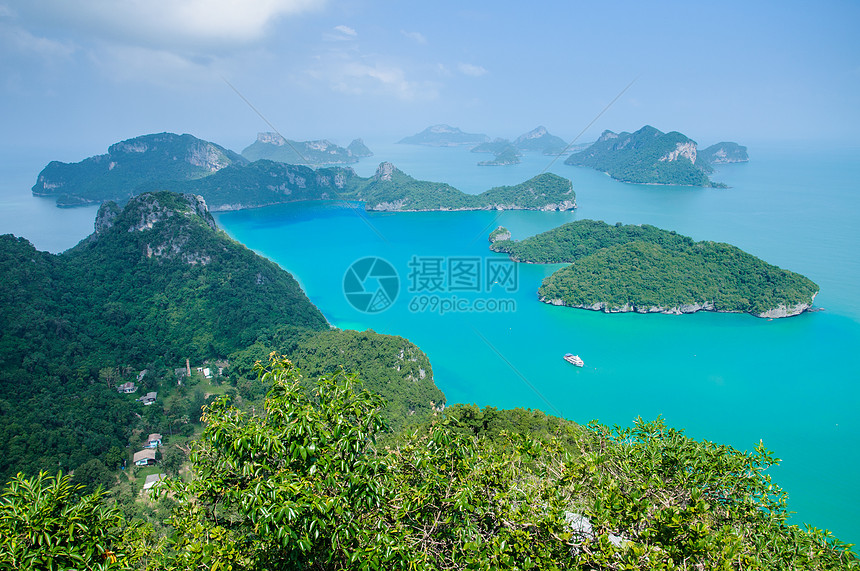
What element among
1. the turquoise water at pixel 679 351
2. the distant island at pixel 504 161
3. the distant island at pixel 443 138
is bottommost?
the turquoise water at pixel 679 351

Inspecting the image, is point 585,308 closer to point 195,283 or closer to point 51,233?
point 195,283

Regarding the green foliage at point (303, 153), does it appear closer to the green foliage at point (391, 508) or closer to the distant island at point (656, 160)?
the distant island at point (656, 160)

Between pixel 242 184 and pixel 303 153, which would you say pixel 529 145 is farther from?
pixel 242 184

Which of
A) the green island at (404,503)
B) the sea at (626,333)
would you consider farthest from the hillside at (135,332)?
the green island at (404,503)

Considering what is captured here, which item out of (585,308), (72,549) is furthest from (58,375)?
(585,308)

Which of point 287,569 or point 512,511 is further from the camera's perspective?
point 512,511

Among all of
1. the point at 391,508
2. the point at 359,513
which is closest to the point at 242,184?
the point at 391,508
